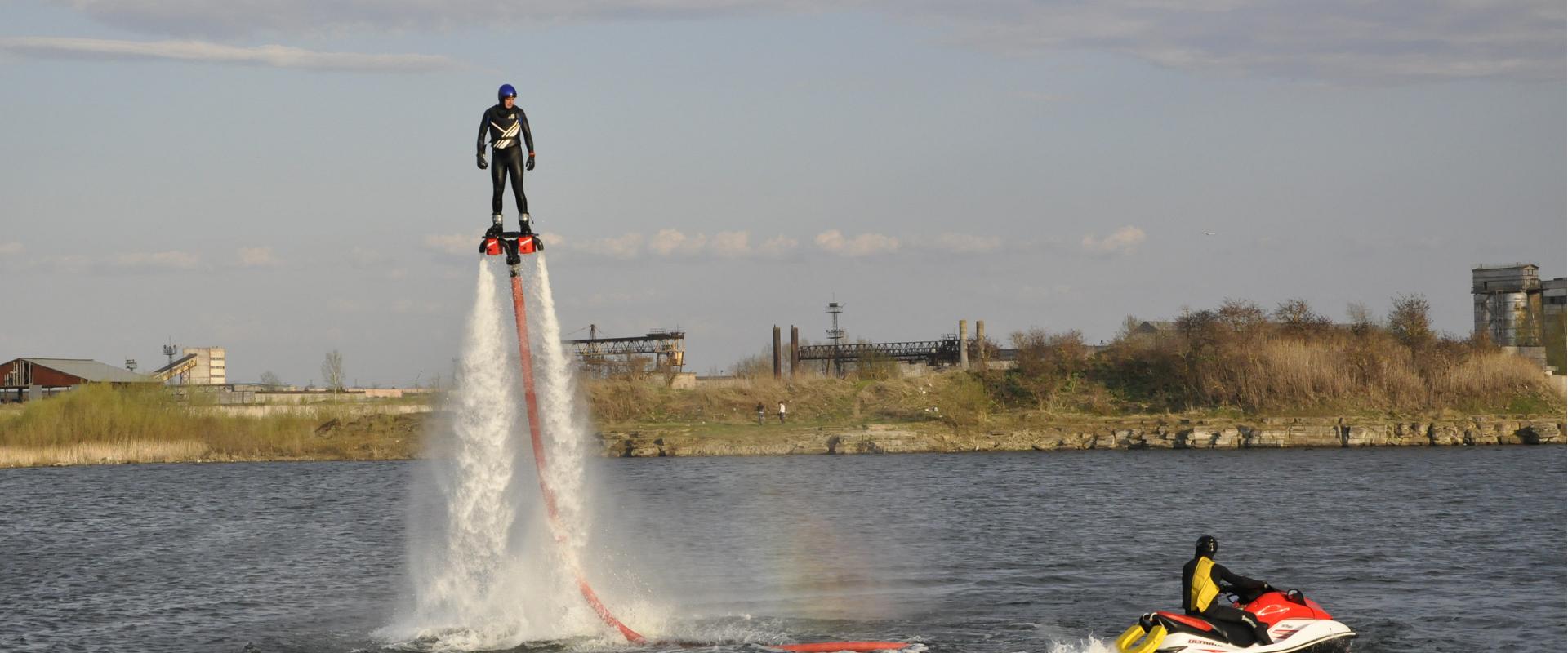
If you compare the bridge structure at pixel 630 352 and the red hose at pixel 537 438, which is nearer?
the red hose at pixel 537 438

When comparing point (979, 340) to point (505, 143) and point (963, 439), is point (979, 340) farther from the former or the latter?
point (505, 143)

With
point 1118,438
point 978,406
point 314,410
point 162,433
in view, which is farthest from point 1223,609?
point 314,410

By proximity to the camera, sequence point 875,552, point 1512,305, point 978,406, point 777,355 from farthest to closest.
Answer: point 1512,305, point 777,355, point 978,406, point 875,552

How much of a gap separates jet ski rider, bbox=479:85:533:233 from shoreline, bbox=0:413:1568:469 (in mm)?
78246

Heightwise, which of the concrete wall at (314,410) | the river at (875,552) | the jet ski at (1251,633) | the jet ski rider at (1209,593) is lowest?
the river at (875,552)

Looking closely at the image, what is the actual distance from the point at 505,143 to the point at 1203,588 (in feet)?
48.6

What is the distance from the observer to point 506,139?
82.2 feet

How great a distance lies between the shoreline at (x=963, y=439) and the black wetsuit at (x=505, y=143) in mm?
78232

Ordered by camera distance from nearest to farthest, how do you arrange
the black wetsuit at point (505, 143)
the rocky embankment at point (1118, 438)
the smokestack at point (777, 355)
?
the black wetsuit at point (505, 143), the rocky embankment at point (1118, 438), the smokestack at point (777, 355)

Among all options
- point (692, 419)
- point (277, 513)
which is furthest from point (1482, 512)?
point (692, 419)

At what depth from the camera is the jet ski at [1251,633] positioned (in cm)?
2650

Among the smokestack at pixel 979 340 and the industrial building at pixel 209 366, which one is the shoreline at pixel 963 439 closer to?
the smokestack at pixel 979 340

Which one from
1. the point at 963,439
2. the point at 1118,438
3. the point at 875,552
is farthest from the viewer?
the point at 963,439

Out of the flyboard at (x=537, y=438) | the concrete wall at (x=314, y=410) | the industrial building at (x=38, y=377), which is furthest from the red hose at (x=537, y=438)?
the industrial building at (x=38, y=377)
